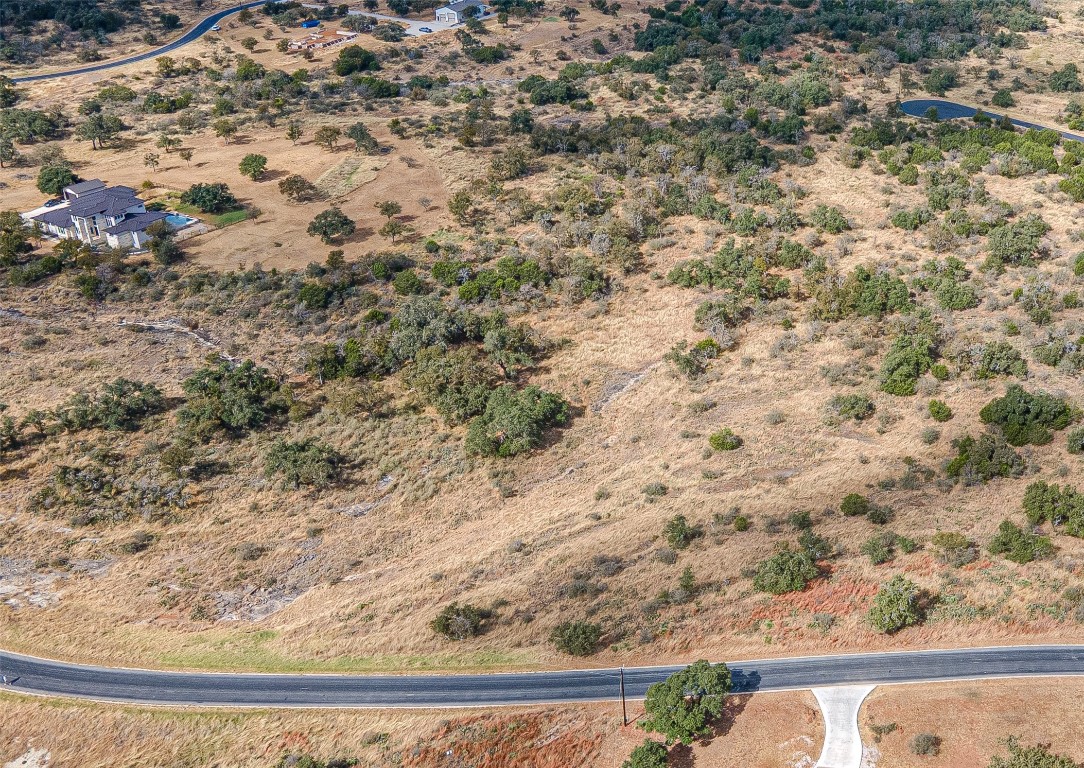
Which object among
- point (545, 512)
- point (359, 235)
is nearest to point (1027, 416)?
point (545, 512)

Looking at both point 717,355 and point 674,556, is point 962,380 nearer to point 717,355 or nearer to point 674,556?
point 717,355

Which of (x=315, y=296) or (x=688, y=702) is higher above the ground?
(x=315, y=296)

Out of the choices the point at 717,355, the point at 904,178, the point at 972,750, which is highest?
the point at 904,178

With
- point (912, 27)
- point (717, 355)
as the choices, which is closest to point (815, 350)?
point (717, 355)

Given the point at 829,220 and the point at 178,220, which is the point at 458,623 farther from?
the point at 178,220

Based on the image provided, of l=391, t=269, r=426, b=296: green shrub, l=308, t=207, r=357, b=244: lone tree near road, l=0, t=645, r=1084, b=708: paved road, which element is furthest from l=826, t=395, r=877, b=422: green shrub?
l=308, t=207, r=357, b=244: lone tree near road

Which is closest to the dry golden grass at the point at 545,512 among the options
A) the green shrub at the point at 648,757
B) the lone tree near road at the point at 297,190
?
the green shrub at the point at 648,757
